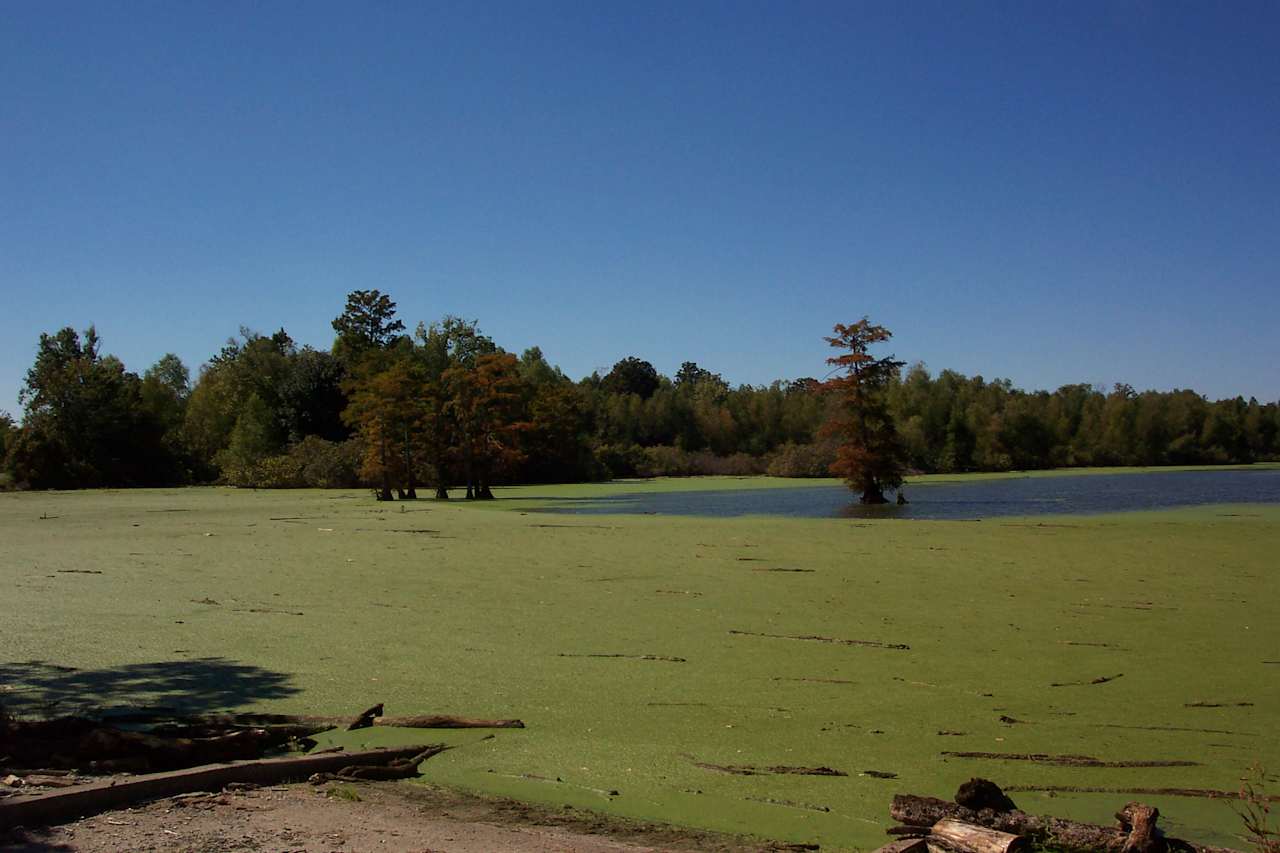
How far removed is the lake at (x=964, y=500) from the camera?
2322cm

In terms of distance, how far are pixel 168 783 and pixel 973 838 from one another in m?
3.05

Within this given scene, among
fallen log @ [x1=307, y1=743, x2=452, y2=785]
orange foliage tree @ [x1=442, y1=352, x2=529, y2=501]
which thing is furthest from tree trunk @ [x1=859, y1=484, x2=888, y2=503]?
fallen log @ [x1=307, y1=743, x2=452, y2=785]

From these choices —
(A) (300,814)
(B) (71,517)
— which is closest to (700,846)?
(A) (300,814)

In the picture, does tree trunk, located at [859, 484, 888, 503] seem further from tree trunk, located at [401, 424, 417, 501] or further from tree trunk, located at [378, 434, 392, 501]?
tree trunk, located at [378, 434, 392, 501]

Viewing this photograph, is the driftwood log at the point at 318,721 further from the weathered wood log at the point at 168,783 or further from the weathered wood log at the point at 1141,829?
the weathered wood log at the point at 1141,829

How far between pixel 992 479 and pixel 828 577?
3522 cm

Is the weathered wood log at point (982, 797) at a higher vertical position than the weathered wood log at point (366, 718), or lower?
higher

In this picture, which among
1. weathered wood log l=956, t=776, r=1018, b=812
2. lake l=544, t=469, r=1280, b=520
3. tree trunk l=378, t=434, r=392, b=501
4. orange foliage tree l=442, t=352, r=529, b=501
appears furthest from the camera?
orange foliage tree l=442, t=352, r=529, b=501

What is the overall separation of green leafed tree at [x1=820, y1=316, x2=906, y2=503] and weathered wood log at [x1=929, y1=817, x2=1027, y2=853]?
23411mm

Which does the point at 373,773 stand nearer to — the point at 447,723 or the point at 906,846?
the point at 447,723

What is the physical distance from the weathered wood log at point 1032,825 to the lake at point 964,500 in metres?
17.7

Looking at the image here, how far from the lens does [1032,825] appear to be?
342 cm

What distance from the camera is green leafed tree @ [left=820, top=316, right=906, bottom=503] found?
1050 inches

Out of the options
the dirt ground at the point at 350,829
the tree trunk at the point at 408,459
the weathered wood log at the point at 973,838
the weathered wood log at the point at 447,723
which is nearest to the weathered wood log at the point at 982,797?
the weathered wood log at the point at 973,838
